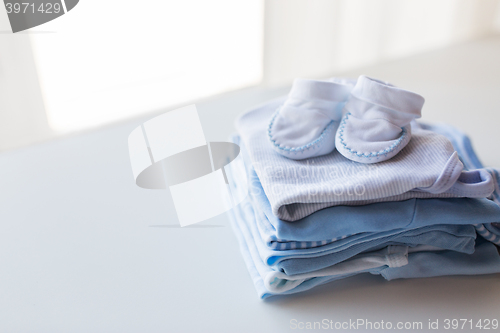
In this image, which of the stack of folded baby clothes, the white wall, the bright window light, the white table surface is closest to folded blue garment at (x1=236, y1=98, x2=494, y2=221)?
the stack of folded baby clothes

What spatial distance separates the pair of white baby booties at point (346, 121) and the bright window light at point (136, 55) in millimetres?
381

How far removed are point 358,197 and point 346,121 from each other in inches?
5.4

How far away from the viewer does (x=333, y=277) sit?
584mm

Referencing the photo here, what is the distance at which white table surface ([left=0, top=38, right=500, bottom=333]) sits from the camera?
1.81ft

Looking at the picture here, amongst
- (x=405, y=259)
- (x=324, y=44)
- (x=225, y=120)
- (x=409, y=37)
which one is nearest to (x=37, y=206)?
(x=225, y=120)

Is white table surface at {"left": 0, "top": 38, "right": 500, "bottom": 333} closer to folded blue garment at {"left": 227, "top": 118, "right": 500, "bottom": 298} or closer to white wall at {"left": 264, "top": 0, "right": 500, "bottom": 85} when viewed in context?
folded blue garment at {"left": 227, "top": 118, "right": 500, "bottom": 298}

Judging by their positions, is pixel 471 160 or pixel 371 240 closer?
pixel 371 240

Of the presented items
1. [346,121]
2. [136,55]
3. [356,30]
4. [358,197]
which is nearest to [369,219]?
[358,197]

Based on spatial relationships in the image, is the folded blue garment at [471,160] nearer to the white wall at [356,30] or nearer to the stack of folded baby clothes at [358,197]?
the stack of folded baby clothes at [358,197]

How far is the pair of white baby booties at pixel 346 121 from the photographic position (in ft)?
1.98

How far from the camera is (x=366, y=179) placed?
0.55 metres

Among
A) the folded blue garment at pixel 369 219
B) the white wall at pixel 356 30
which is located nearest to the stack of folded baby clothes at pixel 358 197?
the folded blue garment at pixel 369 219

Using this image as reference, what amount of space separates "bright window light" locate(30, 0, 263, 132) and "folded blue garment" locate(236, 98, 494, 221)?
0.42m

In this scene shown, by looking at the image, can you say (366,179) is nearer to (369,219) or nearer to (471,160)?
(369,219)
